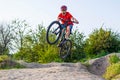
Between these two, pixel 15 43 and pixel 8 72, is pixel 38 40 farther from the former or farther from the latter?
pixel 8 72

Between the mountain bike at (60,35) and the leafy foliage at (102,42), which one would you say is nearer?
the mountain bike at (60,35)

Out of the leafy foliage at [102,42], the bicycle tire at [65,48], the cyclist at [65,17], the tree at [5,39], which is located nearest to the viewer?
the cyclist at [65,17]

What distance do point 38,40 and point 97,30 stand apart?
18.2 feet

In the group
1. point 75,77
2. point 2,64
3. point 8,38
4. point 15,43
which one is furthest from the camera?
point 8,38

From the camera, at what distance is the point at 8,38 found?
47125 millimetres

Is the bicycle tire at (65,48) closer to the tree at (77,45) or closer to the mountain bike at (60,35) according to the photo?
the mountain bike at (60,35)

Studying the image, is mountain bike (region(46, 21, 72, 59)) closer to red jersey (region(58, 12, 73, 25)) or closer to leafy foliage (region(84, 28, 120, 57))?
red jersey (region(58, 12, 73, 25))

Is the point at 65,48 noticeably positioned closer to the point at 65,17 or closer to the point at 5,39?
the point at 65,17

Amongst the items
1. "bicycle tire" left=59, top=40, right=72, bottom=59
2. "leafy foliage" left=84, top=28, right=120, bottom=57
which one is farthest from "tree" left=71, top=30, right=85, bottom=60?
"bicycle tire" left=59, top=40, right=72, bottom=59

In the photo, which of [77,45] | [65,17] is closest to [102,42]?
[77,45]

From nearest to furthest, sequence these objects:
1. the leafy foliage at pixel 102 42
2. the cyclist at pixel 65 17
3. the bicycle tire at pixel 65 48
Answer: the cyclist at pixel 65 17
the bicycle tire at pixel 65 48
the leafy foliage at pixel 102 42

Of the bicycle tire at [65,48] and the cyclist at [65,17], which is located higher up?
the cyclist at [65,17]

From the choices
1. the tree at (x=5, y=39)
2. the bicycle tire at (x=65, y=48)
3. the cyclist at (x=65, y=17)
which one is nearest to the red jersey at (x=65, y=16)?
the cyclist at (x=65, y=17)

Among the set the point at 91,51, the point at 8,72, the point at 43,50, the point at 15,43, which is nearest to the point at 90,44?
the point at 91,51
